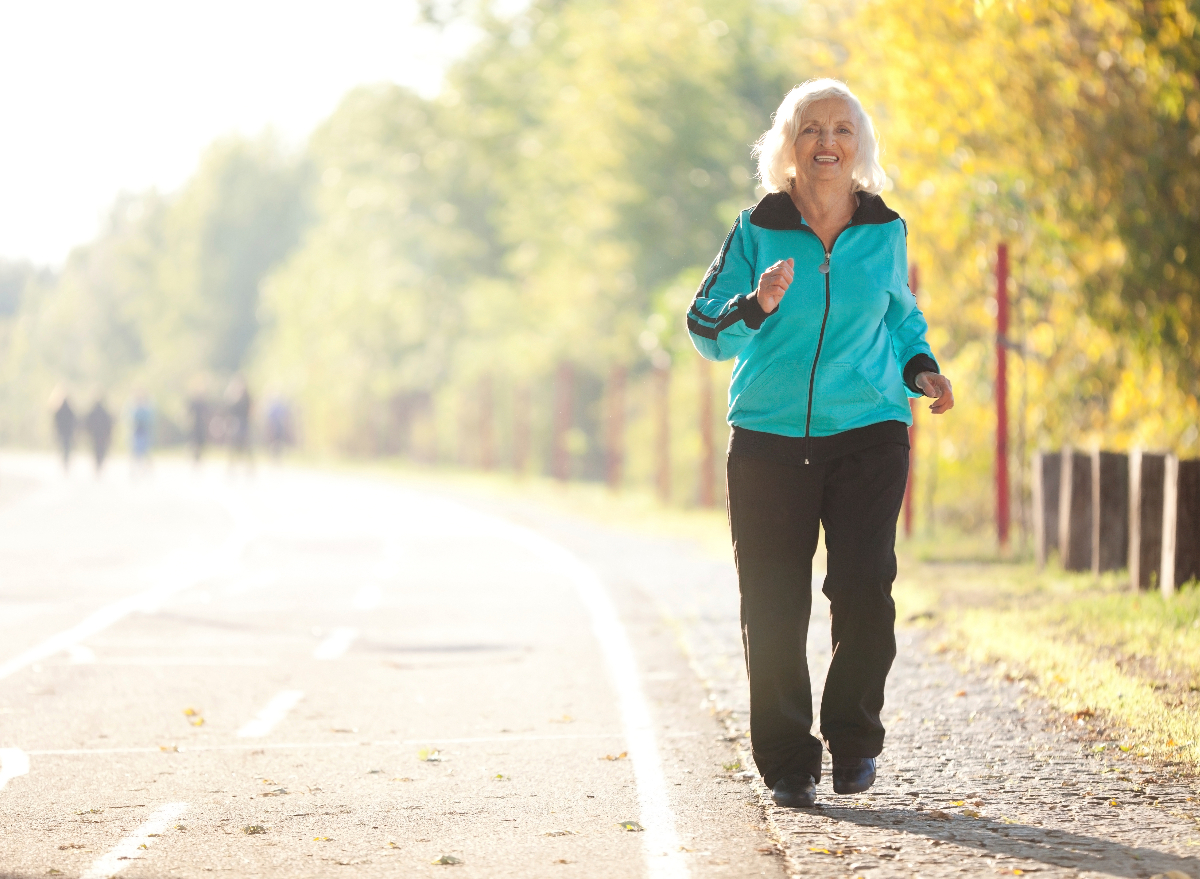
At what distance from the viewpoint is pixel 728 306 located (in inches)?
204

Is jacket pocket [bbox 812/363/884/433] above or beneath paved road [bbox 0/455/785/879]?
above

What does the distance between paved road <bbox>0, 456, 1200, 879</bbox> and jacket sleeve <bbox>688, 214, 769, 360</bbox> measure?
4.55 ft

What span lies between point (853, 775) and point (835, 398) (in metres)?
1.12

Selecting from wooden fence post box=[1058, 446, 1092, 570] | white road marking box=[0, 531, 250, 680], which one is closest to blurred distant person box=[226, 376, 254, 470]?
white road marking box=[0, 531, 250, 680]

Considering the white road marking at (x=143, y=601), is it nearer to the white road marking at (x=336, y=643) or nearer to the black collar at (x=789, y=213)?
the white road marking at (x=336, y=643)

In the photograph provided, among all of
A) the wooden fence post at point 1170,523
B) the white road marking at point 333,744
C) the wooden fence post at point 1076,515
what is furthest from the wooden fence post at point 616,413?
the white road marking at point 333,744

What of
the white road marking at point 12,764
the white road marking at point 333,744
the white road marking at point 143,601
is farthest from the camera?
the white road marking at point 143,601

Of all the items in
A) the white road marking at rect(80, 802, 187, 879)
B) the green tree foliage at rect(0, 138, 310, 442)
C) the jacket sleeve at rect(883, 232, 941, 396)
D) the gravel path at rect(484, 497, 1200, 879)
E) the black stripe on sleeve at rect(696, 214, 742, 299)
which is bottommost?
the white road marking at rect(80, 802, 187, 879)

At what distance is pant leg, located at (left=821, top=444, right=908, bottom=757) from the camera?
209 inches

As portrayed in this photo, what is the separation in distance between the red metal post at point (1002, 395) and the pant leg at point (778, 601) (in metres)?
8.15

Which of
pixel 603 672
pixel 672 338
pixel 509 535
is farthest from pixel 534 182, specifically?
pixel 603 672

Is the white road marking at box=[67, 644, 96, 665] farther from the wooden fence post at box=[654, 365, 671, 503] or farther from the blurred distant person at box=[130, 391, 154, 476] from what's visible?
the blurred distant person at box=[130, 391, 154, 476]

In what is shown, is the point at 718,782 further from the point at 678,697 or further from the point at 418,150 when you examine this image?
the point at 418,150

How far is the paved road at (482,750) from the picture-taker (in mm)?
4840
